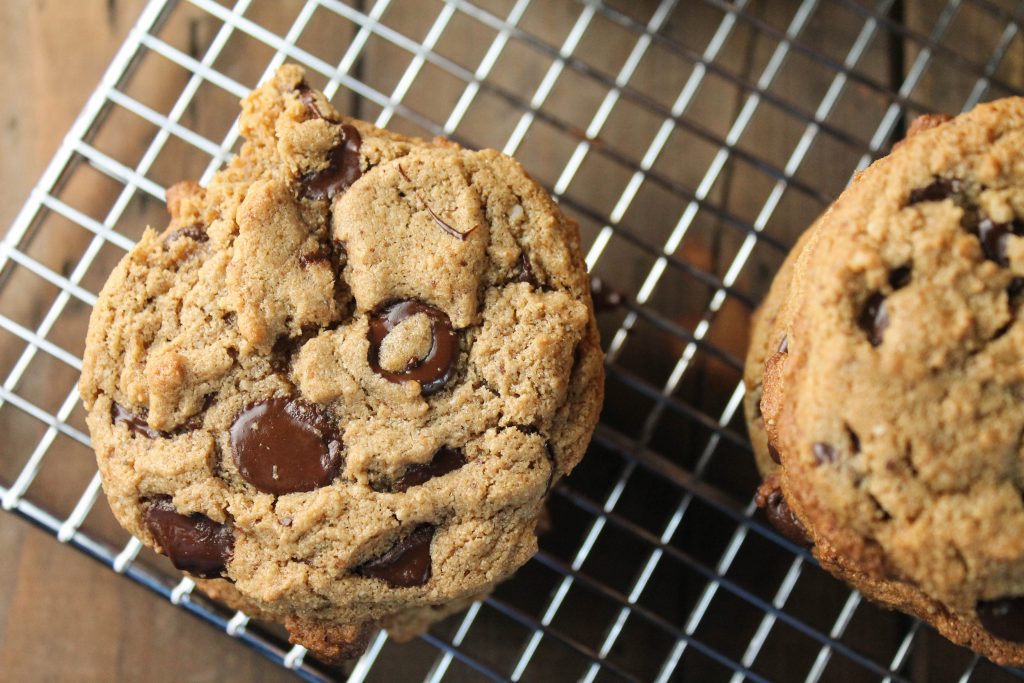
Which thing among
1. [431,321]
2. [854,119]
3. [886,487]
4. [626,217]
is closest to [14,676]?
[431,321]

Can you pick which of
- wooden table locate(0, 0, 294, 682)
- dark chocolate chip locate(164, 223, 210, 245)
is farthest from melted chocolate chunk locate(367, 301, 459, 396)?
wooden table locate(0, 0, 294, 682)

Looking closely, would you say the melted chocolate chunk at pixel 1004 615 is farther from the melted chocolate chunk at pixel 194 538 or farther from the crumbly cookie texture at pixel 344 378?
the melted chocolate chunk at pixel 194 538

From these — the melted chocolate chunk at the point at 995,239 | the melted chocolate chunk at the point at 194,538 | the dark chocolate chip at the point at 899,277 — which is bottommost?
the melted chocolate chunk at the point at 194,538

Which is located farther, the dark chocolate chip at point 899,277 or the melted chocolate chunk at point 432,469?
the melted chocolate chunk at point 432,469

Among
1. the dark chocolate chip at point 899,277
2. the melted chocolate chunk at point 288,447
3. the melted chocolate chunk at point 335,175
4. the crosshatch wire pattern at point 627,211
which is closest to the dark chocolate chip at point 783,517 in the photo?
the crosshatch wire pattern at point 627,211

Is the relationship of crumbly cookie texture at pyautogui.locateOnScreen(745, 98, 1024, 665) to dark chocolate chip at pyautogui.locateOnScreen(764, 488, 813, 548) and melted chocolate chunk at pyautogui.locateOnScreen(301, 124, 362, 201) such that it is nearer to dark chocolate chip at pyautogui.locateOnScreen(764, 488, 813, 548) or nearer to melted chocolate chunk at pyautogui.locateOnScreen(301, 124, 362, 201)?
dark chocolate chip at pyautogui.locateOnScreen(764, 488, 813, 548)

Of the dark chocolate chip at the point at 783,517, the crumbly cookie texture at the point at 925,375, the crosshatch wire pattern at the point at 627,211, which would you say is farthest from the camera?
the crosshatch wire pattern at the point at 627,211

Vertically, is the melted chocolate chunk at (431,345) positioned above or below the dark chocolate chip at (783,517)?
below
